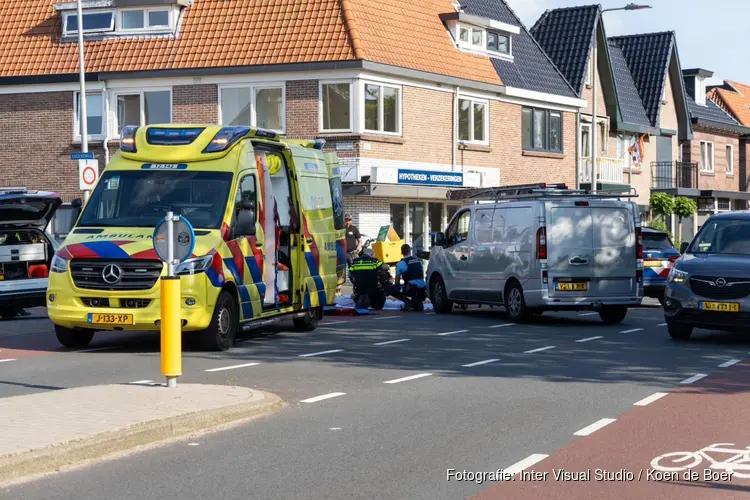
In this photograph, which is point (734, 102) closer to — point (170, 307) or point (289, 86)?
point (289, 86)

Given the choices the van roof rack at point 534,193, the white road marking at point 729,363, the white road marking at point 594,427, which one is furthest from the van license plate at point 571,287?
the white road marking at point 594,427

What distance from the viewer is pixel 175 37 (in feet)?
118

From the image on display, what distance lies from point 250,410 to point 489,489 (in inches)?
135

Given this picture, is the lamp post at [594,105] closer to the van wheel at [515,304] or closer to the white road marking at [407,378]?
the van wheel at [515,304]

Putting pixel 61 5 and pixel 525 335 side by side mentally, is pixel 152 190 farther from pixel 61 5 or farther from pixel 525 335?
pixel 61 5

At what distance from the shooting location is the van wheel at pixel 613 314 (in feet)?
71.0

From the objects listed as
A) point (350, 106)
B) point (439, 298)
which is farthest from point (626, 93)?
point (439, 298)

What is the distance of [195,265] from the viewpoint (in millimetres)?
15375

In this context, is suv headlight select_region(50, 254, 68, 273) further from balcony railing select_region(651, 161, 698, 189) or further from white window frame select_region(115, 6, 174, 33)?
balcony railing select_region(651, 161, 698, 189)

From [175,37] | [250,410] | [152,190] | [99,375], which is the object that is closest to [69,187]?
[175,37]

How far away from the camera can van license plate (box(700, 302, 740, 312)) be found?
1703 cm

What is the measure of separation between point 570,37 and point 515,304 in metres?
28.3

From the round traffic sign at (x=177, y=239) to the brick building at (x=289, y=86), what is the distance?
2184cm

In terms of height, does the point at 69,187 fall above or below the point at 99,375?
above
